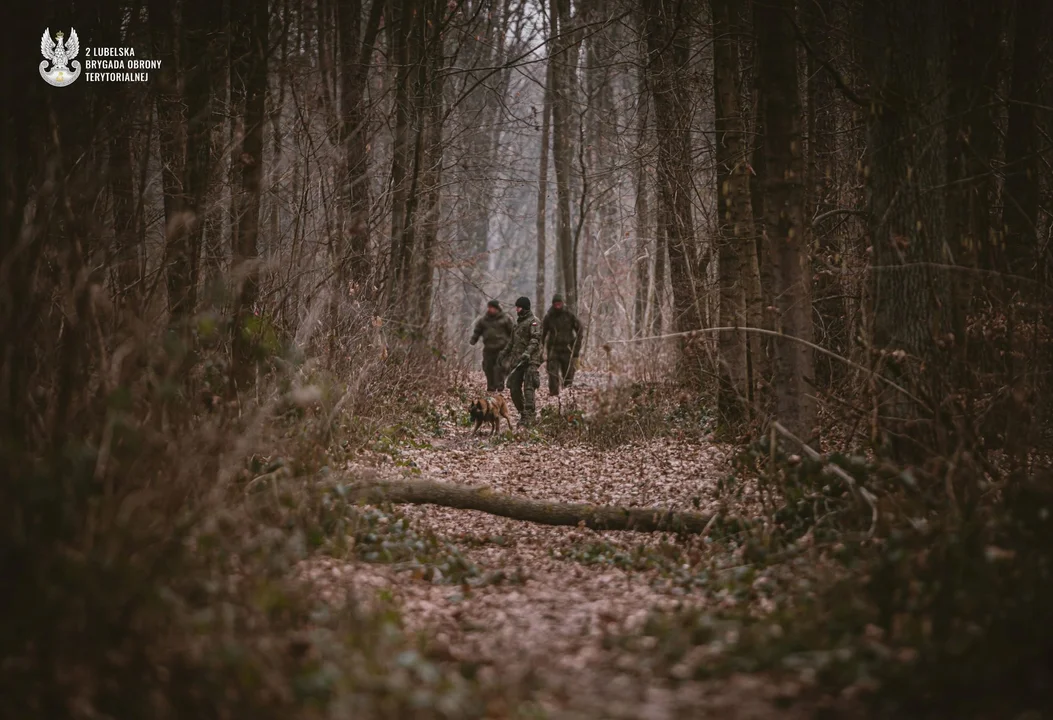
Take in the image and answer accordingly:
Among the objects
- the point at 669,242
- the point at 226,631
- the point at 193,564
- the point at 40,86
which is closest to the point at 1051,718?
the point at 226,631

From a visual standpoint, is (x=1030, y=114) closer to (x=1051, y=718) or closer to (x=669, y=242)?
(x=669, y=242)

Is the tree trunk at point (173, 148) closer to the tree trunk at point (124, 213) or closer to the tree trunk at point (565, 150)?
the tree trunk at point (124, 213)

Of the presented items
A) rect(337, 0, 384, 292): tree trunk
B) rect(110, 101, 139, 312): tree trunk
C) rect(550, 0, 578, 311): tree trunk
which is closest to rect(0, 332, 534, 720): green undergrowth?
rect(110, 101, 139, 312): tree trunk

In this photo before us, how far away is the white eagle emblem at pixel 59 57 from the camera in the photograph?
19.5 feet

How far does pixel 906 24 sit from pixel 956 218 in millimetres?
1490

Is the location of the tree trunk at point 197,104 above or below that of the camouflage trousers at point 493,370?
above

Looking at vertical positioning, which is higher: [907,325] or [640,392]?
[907,325]

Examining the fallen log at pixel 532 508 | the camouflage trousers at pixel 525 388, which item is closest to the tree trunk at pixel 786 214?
the fallen log at pixel 532 508

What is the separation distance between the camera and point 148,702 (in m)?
3.64

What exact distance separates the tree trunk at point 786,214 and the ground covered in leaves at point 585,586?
95 centimetres

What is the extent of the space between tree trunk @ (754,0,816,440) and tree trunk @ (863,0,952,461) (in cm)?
84

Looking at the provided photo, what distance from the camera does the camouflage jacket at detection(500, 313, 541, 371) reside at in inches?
A: 607

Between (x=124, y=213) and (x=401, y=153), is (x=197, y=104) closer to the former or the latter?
(x=124, y=213)

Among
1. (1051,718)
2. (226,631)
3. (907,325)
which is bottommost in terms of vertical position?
(1051,718)
